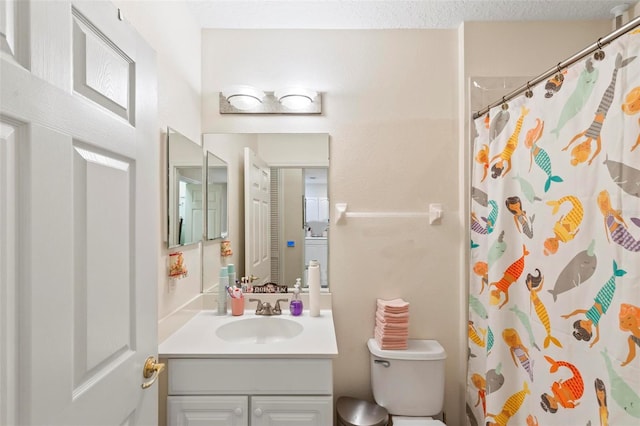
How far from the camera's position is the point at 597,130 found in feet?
3.43

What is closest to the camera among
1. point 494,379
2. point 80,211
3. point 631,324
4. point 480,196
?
point 80,211

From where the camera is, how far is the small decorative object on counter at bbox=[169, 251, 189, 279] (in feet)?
5.00

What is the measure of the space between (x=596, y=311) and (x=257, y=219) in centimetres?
156

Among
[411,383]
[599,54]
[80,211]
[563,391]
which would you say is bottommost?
[411,383]

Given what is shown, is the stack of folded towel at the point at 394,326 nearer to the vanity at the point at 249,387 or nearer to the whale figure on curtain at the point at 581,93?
the vanity at the point at 249,387

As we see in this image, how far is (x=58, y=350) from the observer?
0.67 m

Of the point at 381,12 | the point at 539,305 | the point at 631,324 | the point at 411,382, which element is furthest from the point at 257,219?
the point at 631,324

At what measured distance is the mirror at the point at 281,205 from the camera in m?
1.97

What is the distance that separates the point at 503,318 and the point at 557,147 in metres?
0.74

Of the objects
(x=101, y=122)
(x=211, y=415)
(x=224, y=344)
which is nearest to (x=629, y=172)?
(x=101, y=122)

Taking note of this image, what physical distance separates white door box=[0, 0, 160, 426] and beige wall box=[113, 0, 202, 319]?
39cm

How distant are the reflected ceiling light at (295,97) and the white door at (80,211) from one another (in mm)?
906

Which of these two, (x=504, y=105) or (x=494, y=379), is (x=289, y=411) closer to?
(x=494, y=379)

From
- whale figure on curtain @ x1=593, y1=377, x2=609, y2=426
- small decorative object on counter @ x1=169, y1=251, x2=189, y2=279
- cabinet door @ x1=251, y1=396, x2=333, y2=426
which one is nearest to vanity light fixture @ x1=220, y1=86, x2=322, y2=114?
small decorative object on counter @ x1=169, y1=251, x2=189, y2=279
